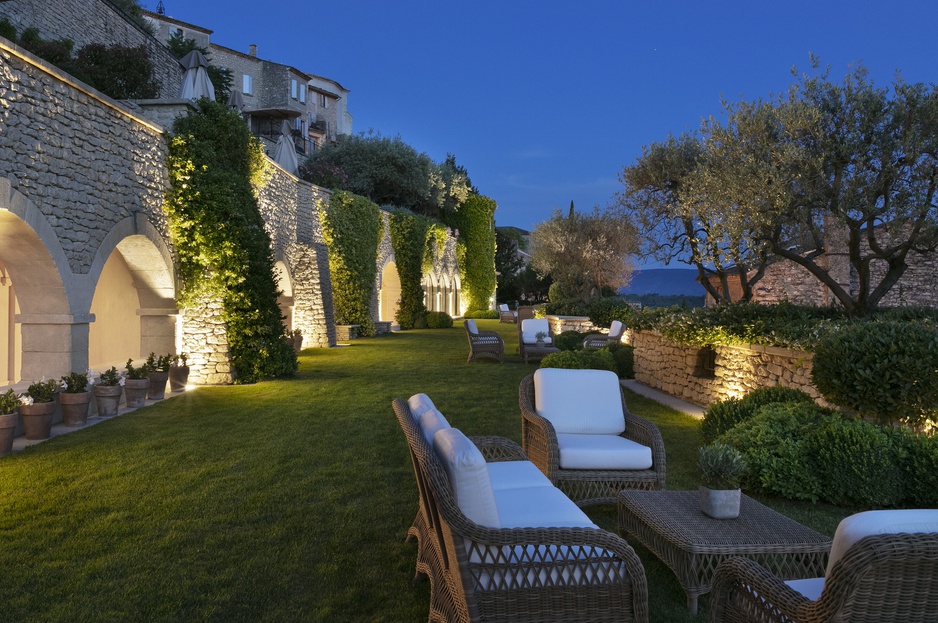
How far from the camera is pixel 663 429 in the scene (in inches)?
271

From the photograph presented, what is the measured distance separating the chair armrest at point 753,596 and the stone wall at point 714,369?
4.89 metres

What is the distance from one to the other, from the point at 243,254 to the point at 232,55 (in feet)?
123

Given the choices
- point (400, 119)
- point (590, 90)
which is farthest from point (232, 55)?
point (400, 119)

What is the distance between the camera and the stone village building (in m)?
6.48

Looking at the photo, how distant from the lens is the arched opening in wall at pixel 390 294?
25.5 meters

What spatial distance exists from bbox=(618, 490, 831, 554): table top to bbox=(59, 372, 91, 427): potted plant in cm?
624

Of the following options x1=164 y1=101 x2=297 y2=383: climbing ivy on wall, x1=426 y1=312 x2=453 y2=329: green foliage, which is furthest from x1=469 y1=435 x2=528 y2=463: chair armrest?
x1=426 y1=312 x2=453 y2=329: green foliage

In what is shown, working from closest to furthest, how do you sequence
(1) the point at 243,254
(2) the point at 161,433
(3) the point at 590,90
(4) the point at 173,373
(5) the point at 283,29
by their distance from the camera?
(2) the point at 161,433, (4) the point at 173,373, (1) the point at 243,254, (5) the point at 283,29, (3) the point at 590,90

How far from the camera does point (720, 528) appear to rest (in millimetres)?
2982

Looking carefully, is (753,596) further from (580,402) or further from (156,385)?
(156,385)

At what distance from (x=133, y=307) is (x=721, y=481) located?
12.0m

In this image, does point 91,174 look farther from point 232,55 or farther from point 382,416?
point 232,55

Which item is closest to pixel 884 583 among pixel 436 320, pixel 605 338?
pixel 605 338

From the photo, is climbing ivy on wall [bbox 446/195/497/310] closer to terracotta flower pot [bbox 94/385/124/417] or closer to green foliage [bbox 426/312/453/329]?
green foliage [bbox 426/312/453/329]
